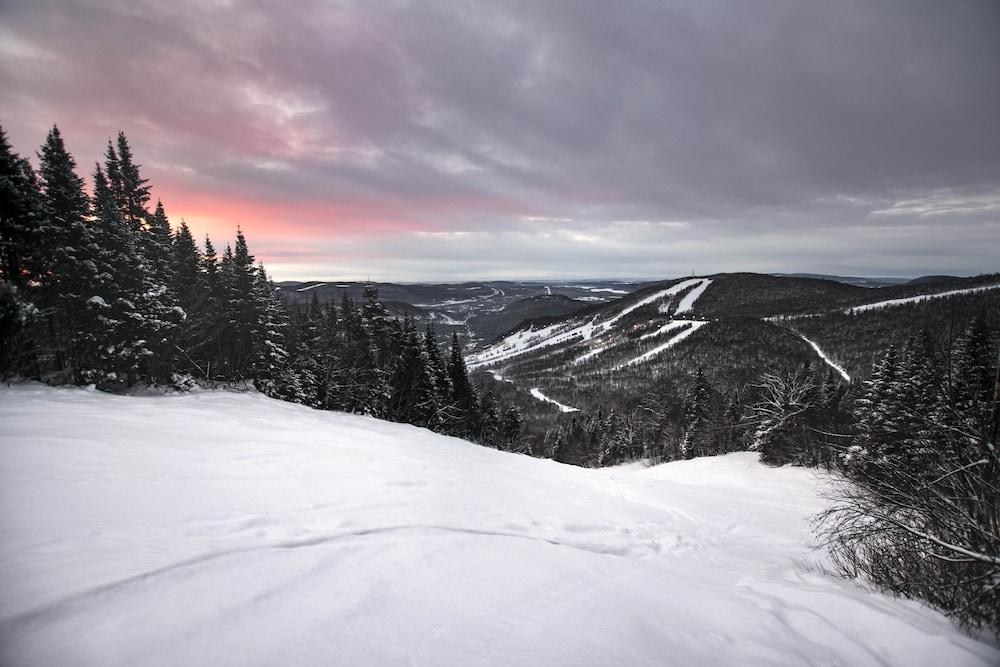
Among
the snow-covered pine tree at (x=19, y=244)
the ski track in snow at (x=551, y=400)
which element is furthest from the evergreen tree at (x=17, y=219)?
the ski track in snow at (x=551, y=400)

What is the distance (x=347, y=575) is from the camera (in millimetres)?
3674

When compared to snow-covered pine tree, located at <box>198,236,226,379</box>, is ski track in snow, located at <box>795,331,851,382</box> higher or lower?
lower

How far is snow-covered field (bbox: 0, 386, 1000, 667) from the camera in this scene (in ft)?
8.75

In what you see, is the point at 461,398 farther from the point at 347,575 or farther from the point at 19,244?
the point at 347,575

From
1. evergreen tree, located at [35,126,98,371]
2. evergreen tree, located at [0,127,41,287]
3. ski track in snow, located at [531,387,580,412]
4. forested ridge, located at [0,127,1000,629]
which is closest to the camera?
forested ridge, located at [0,127,1000,629]

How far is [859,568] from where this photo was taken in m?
6.24

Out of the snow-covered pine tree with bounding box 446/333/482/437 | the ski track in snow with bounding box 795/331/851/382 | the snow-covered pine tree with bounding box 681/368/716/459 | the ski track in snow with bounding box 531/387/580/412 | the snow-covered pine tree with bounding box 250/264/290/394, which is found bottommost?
the ski track in snow with bounding box 531/387/580/412

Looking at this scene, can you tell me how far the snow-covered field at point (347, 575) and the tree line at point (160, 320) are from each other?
11039 mm

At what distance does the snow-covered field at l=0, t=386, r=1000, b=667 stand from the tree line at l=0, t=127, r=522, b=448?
11.0 m

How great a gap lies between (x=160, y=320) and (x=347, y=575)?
22362 mm

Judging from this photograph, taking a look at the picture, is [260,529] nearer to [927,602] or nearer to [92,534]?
[92,534]

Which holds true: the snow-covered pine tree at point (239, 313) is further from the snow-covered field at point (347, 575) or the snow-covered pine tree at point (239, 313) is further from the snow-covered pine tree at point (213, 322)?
the snow-covered field at point (347, 575)

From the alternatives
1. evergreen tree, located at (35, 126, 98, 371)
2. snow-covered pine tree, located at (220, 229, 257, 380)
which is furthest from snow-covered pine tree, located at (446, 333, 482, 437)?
evergreen tree, located at (35, 126, 98, 371)

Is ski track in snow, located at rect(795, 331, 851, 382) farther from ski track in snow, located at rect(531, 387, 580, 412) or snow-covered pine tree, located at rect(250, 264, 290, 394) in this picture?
snow-covered pine tree, located at rect(250, 264, 290, 394)
